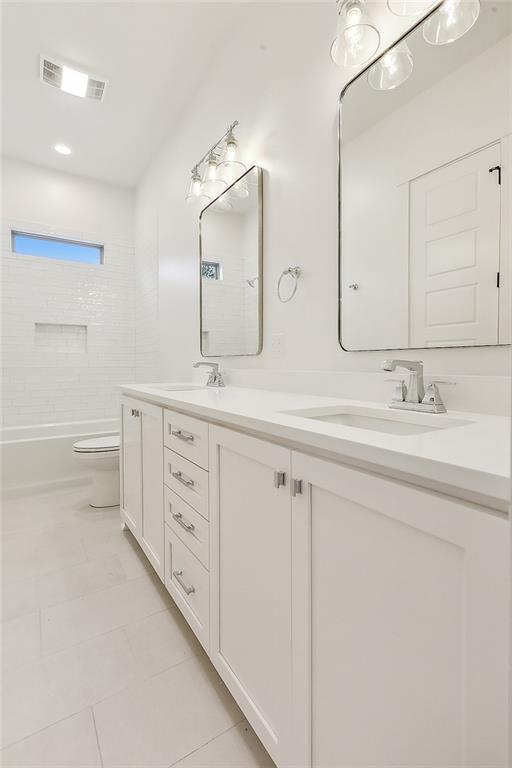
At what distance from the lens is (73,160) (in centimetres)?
324

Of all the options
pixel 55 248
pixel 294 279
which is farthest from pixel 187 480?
pixel 55 248

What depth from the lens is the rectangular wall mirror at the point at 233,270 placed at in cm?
185

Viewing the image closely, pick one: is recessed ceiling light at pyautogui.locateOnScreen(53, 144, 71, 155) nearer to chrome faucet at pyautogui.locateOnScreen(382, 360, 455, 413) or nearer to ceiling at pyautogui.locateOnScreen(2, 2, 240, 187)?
ceiling at pyautogui.locateOnScreen(2, 2, 240, 187)

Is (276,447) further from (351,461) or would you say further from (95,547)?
(95,547)

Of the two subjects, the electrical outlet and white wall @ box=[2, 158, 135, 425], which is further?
white wall @ box=[2, 158, 135, 425]

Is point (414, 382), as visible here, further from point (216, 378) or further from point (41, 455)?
point (41, 455)

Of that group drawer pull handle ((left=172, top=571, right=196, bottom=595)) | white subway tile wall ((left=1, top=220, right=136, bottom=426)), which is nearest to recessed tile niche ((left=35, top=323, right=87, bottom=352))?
white subway tile wall ((left=1, top=220, right=136, bottom=426))

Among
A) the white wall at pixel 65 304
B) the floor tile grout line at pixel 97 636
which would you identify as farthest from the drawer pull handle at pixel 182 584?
the white wall at pixel 65 304

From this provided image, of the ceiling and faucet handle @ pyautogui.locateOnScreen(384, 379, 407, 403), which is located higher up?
the ceiling

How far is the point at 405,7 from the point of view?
1082 millimetres

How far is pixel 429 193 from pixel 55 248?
3.54 m

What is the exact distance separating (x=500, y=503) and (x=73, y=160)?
4.03 metres

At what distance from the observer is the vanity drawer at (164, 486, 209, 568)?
3.74ft

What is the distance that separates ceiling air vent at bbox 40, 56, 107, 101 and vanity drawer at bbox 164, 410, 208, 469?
2.33m
